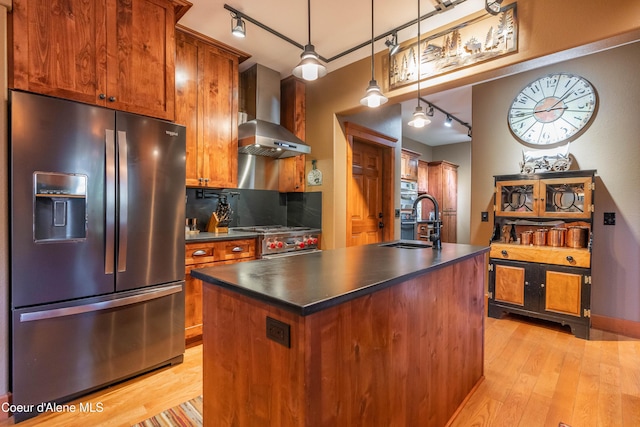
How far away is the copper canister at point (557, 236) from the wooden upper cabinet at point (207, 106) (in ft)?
10.9

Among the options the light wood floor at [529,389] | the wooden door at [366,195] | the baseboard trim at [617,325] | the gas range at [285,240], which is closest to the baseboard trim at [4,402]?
the light wood floor at [529,389]

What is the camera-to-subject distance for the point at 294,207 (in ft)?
13.1

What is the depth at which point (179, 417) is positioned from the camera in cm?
182

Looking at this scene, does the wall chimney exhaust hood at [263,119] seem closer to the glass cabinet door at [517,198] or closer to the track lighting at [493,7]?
the track lighting at [493,7]

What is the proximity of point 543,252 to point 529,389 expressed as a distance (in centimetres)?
151

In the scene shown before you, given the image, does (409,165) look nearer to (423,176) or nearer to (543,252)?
(423,176)

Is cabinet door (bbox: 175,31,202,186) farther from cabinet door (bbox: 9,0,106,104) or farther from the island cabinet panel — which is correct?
the island cabinet panel

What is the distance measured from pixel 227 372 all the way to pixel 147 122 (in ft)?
5.99

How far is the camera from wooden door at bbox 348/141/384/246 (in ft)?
13.5

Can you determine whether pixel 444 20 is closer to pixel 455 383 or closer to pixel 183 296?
pixel 455 383

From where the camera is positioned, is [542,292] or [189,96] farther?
[542,292]

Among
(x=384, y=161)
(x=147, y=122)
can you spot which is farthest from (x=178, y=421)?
(x=384, y=161)

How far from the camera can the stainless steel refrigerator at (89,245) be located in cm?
177

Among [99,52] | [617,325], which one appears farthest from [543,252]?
[99,52]
